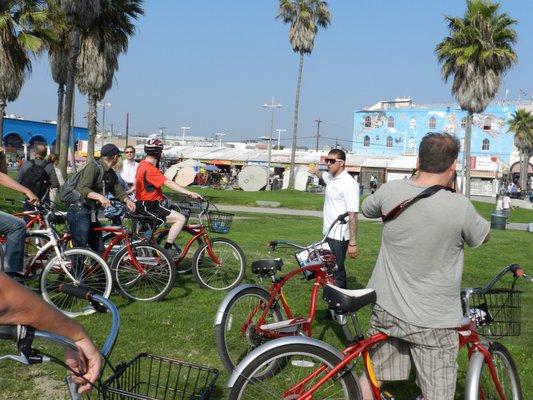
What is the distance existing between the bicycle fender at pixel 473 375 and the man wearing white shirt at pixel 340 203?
3.13 m

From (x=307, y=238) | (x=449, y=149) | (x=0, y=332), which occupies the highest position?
(x=449, y=149)

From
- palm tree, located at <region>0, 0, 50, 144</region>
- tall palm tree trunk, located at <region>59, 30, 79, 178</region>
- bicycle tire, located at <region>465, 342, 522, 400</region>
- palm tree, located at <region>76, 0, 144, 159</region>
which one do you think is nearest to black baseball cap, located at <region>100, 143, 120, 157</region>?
bicycle tire, located at <region>465, 342, 522, 400</region>

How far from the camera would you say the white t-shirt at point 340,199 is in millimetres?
6625

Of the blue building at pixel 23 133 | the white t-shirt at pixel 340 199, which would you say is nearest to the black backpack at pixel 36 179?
the white t-shirt at pixel 340 199

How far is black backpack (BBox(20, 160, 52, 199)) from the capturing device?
10.1m

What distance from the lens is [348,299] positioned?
322 cm

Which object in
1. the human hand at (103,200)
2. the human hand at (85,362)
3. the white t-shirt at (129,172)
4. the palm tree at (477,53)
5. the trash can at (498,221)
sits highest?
the palm tree at (477,53)

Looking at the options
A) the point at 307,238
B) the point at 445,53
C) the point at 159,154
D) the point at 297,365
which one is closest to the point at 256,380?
the point at 297,365

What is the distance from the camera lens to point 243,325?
4762 millimetres

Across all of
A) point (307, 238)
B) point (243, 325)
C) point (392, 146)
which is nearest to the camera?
point (243, 325)

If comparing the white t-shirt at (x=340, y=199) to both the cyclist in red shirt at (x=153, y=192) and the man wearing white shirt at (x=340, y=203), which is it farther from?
the cyclist in red shirt at (x=153, y=192)

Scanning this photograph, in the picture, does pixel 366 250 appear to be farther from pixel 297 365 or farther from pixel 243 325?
pixel 297 365

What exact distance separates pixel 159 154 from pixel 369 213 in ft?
15.2

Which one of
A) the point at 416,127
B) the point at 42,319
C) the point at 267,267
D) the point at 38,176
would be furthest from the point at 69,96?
the point at 416,127
